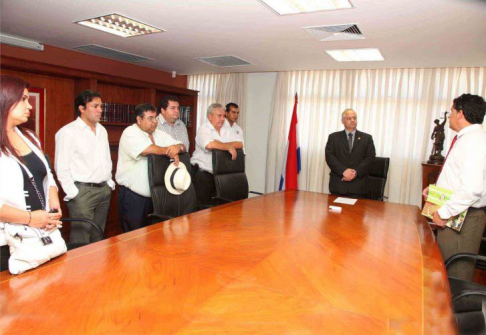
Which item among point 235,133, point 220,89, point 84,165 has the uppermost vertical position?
point 220,89

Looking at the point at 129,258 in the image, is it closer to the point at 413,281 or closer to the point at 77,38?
the point at 413,281

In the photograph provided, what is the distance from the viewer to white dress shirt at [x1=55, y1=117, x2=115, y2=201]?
9.34 feet

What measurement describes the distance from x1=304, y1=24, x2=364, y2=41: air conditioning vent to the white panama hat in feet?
6.38

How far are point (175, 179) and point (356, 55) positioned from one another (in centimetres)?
329

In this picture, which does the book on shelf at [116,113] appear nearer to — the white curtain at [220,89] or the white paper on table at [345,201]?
A: the white curtain at [220,89]

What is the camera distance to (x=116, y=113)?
5.44 m

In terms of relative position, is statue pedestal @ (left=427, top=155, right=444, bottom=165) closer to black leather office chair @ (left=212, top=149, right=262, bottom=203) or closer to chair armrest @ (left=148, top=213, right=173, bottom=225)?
black leather office chair @ (left=212, top=149, right=262, bottom=203)

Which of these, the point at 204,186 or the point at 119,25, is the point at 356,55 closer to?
the point at 204,186

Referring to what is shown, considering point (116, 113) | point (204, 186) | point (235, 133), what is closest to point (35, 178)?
point (204, 186)

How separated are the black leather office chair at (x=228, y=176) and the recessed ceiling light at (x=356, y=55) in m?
2.01

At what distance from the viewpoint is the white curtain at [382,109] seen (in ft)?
17.6

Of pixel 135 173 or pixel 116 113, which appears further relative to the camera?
pixel 116 113

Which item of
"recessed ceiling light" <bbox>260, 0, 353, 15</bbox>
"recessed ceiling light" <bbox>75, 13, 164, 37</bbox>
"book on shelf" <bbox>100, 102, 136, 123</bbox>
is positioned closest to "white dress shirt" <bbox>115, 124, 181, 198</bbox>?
"recessed ceiling light" <bbox>75, 13, 164, 37</bbox>

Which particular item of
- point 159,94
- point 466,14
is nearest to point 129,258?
point 466,14
